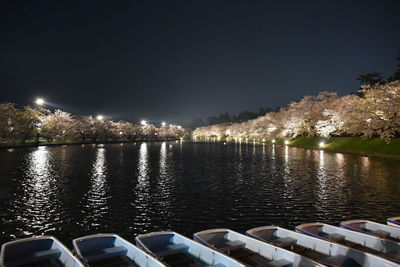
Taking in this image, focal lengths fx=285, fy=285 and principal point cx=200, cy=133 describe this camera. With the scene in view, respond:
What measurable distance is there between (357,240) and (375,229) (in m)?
2.50

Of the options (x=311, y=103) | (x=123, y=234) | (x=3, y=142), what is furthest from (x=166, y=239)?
(x=311, y=103)

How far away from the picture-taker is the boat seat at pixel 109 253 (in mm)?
10492

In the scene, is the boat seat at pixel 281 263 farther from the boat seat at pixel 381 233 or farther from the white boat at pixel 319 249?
the boat seat at pixel 381 233

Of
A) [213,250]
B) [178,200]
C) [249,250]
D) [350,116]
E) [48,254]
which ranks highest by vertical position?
[350,116]

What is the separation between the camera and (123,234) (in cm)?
1522

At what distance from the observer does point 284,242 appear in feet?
39.3

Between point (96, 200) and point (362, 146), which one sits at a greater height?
point (362, 146)

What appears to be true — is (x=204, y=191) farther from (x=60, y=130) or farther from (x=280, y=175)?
(x=60, y=130)

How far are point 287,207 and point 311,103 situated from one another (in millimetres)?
89274

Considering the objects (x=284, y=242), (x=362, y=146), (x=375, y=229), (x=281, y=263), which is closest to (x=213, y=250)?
(x=281, y=263)

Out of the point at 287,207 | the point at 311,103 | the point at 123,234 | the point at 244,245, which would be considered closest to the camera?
the point at 244,245

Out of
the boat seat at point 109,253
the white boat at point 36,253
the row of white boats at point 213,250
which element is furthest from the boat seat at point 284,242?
the white boat at point 36,253

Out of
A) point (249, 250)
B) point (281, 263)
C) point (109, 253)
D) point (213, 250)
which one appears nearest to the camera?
point (281, 263)

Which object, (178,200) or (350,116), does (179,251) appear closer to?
(178,200)
